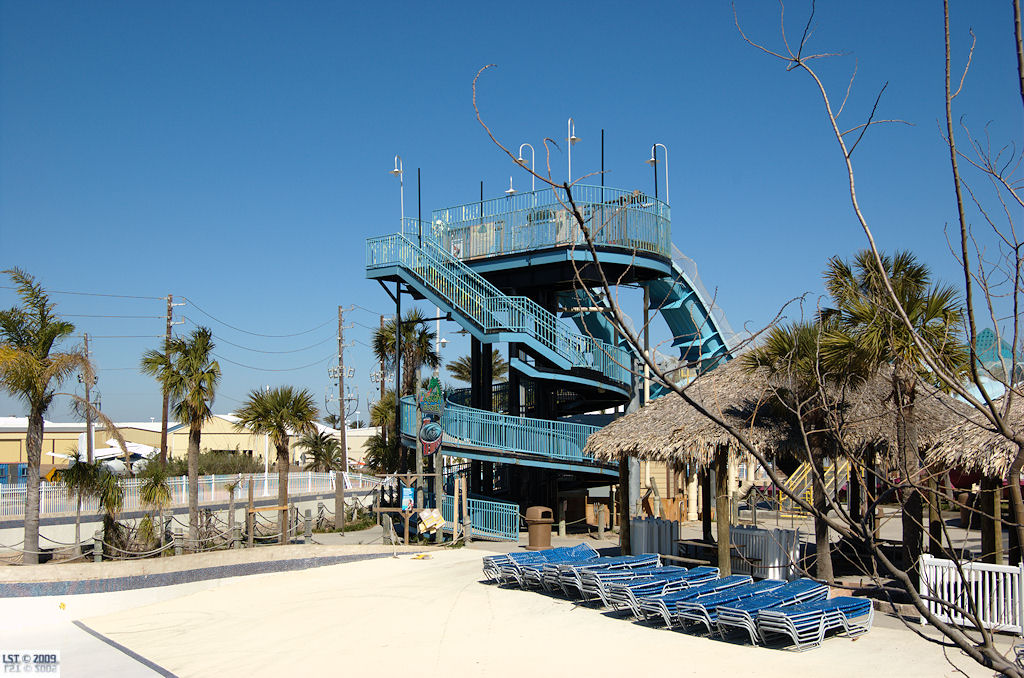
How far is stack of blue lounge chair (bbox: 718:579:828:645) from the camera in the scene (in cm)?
1152

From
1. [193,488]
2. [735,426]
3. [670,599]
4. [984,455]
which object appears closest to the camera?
[984,455]

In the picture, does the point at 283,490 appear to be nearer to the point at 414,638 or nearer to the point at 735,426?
the point at 414,638

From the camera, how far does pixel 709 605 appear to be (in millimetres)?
12086

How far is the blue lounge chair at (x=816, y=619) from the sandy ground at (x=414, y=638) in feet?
0.61

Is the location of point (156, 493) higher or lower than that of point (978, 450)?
lower

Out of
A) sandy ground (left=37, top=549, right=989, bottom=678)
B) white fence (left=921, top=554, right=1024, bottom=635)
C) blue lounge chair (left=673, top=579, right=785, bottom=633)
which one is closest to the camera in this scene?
sandy ground (left=37, top=549, right=989, bottom=678)

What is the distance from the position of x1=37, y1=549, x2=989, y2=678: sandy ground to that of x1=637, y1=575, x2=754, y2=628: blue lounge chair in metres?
0.28

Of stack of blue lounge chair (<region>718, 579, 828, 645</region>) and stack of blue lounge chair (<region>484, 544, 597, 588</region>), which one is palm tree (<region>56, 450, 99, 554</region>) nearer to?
stack of blue lounge chair (<region>484, 544, 597, 588</region>)

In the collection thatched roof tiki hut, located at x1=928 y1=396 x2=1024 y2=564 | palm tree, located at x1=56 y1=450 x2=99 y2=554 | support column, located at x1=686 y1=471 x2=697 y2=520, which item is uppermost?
thatched roof tiki hut, located at x1=928 y1=396 x2=1024 y2=564

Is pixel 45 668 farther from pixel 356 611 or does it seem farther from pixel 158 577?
pixel 158 577

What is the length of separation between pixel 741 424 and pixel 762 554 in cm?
276

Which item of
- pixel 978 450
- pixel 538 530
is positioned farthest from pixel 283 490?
pixel 978 450

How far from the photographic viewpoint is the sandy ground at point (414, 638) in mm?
10781

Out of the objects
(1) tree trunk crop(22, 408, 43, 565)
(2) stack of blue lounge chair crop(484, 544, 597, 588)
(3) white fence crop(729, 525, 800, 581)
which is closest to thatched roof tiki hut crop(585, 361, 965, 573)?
(3) white fence crop(729, 525, 800, 581)
